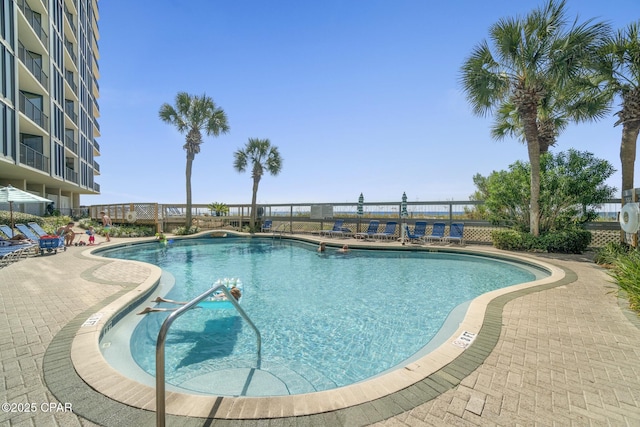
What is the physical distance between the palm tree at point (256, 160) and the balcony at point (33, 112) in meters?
10.9

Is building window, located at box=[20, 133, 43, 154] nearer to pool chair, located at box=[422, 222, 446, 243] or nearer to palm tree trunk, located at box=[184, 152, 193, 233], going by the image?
palm tree trunk, located at box=[184, 152, 193, 233]

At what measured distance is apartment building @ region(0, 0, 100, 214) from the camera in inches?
478

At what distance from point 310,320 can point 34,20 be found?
22882 millimetres

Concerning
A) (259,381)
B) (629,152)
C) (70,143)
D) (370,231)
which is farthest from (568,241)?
(70,143)

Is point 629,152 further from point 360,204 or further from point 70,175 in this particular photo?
point 70,175

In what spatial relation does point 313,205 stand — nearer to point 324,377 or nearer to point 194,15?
point 194,15

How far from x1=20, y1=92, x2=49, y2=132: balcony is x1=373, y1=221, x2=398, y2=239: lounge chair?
19325 mm

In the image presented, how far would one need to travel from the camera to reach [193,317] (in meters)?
4.85

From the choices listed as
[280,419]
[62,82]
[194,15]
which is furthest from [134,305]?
[62,82]

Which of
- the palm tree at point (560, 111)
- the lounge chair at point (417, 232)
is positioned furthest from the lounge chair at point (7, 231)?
the palm tree at point (560, 111)

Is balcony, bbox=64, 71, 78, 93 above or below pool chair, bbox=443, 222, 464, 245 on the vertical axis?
above

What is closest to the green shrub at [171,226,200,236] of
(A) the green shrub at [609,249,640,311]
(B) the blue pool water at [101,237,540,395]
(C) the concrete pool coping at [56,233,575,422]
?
(B) the blue pool water at [101,237,540,395]

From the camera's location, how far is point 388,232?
14367mm

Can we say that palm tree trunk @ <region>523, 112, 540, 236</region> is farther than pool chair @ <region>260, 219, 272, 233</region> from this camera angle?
No
